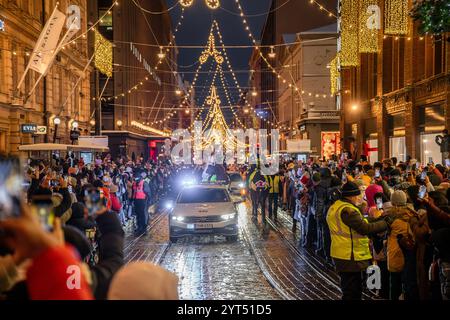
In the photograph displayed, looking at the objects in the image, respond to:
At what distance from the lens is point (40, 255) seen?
7.77 feet

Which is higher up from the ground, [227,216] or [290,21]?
[290,21]

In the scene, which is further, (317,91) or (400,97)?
(317,91)

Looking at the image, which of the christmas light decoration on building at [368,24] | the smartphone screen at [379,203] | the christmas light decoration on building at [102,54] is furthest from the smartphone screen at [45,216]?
the christmas light decoration on building at [102,54]

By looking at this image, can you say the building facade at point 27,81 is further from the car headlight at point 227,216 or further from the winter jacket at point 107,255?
the winter jacket at point 107,255

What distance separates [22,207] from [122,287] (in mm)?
571

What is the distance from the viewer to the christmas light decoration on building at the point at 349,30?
25578mm

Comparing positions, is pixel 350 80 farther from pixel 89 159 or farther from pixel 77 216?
pixel 77 216

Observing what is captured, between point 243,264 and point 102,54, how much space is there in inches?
831

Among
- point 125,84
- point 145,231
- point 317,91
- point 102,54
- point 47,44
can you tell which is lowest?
point 145,231

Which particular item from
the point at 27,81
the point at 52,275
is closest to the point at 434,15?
the point at 52,275

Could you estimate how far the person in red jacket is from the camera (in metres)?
2.37

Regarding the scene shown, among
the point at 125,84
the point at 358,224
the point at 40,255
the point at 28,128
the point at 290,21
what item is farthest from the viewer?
the point at 290,21

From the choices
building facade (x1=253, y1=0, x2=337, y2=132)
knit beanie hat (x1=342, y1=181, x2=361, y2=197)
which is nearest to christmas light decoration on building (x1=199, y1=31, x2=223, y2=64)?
knit beanie hat (x1=342, y1=181, x2=361, y2=197)

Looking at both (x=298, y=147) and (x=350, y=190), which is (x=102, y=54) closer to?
(x=298, y=147)
